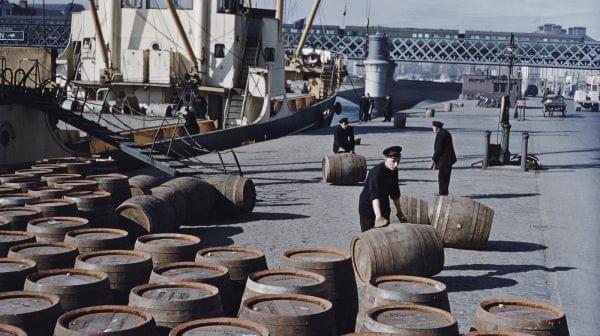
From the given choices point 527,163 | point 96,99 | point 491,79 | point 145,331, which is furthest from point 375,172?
point 491,79

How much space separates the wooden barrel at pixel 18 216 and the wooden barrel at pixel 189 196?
2.86 m

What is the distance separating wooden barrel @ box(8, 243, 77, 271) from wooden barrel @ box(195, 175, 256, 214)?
6.82m

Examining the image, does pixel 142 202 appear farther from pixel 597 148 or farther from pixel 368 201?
pixel 597 148

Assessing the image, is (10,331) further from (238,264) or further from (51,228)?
(51,228)

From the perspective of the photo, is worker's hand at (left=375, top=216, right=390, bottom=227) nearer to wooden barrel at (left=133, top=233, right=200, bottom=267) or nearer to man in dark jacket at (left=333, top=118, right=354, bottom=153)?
wooden barrel at (left=133, top=233, right=200, bottom=267)

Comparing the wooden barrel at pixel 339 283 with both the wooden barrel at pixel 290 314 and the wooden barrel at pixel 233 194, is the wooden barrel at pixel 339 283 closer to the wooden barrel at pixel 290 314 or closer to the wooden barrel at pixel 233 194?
the wooden barrel at pixel 290 314

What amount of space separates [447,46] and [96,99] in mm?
84455

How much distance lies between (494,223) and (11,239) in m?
9.20

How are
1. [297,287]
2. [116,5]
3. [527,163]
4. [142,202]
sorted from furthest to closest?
[116,5] → [527,163] → [142,202] → [297,287]

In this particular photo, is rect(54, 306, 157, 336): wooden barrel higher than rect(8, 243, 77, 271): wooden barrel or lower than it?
higher

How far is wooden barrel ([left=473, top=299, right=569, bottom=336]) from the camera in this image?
7125 millimetres

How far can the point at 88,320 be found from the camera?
6504mm

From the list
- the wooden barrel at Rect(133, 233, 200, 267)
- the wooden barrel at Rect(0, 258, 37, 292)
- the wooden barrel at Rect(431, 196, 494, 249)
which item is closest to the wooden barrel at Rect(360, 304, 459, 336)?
the wooden barrel at Rect(133, 233, 200, 267)

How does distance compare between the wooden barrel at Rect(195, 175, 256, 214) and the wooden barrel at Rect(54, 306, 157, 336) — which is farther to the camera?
the wooden barrel at Rect(195, 175, 256, 214)
